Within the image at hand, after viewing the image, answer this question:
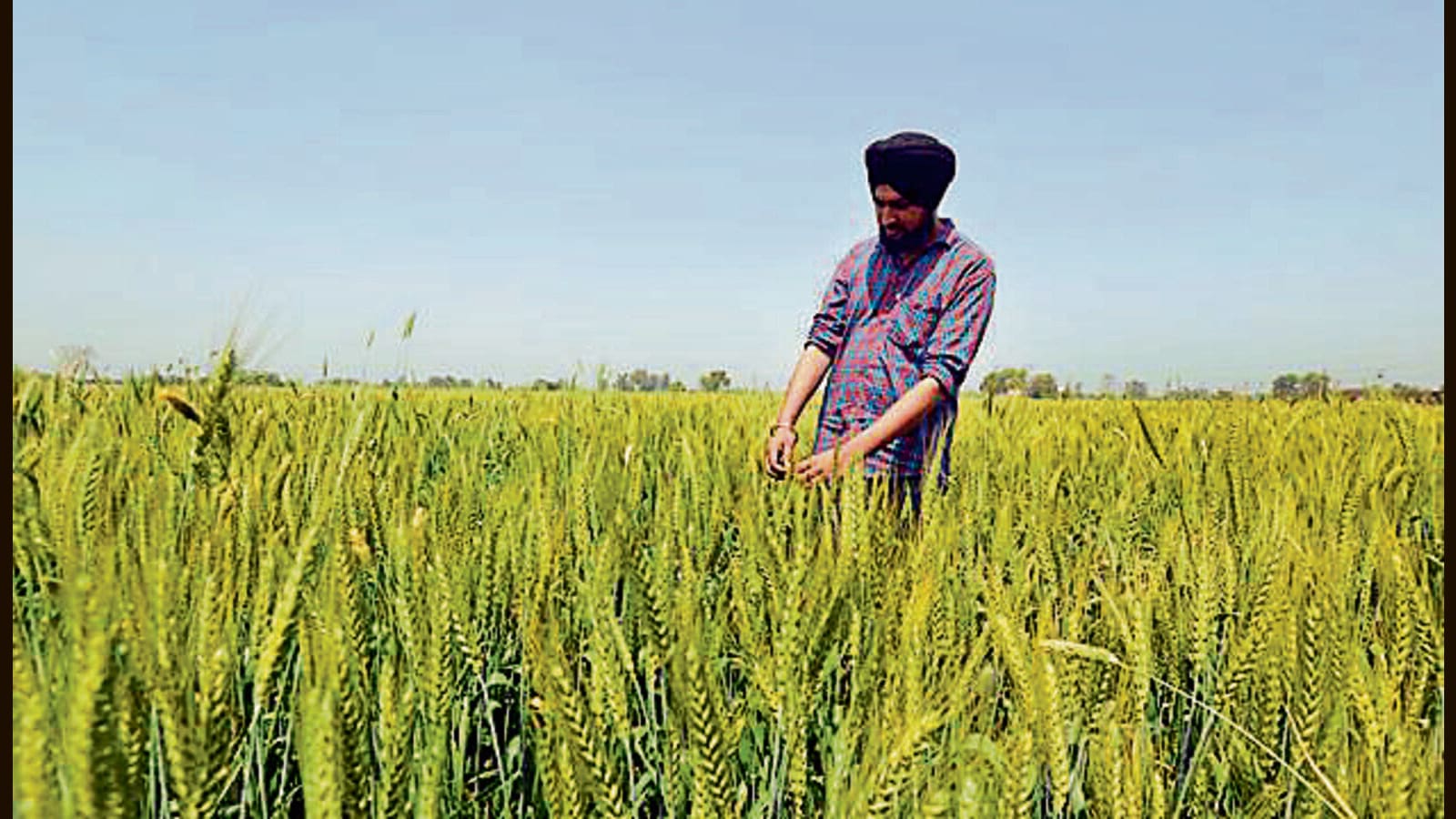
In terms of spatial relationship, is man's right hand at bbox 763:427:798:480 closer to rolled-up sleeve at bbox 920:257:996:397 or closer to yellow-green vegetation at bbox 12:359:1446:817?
rolled-up sleeve at bbox 920:257:996:397

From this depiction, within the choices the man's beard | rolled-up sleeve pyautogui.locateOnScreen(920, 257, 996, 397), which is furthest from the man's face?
rolled-up sleeve pyautogui.locateOnScreen(920, 257, 996, 397)

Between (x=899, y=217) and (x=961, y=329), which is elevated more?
(x=899, y=217)

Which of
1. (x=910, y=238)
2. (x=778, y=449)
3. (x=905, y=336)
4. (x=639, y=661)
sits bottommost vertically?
(x=639, y=661)

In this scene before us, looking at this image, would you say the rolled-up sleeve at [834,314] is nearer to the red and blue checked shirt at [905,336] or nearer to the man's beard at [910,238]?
the red and blue checked shirt at [905,336]

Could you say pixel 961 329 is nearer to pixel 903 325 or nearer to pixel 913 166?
pixel 903 325

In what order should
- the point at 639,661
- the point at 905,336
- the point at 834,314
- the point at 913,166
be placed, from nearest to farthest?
the point at 639,661, the point at 913,166, the point at 905,336, the point at 834,314

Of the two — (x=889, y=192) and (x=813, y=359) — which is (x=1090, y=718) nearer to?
(x=889, y=192)

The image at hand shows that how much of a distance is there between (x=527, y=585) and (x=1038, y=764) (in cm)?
39

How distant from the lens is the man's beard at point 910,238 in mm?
2072

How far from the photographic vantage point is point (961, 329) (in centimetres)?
200

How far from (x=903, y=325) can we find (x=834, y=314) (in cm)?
29

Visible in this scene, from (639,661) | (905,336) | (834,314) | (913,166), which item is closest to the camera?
(639,661)

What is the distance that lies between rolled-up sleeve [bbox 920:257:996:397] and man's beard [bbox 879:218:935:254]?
0.11 meters

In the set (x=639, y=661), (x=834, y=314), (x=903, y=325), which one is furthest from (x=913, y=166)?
(x=639, y=661)
